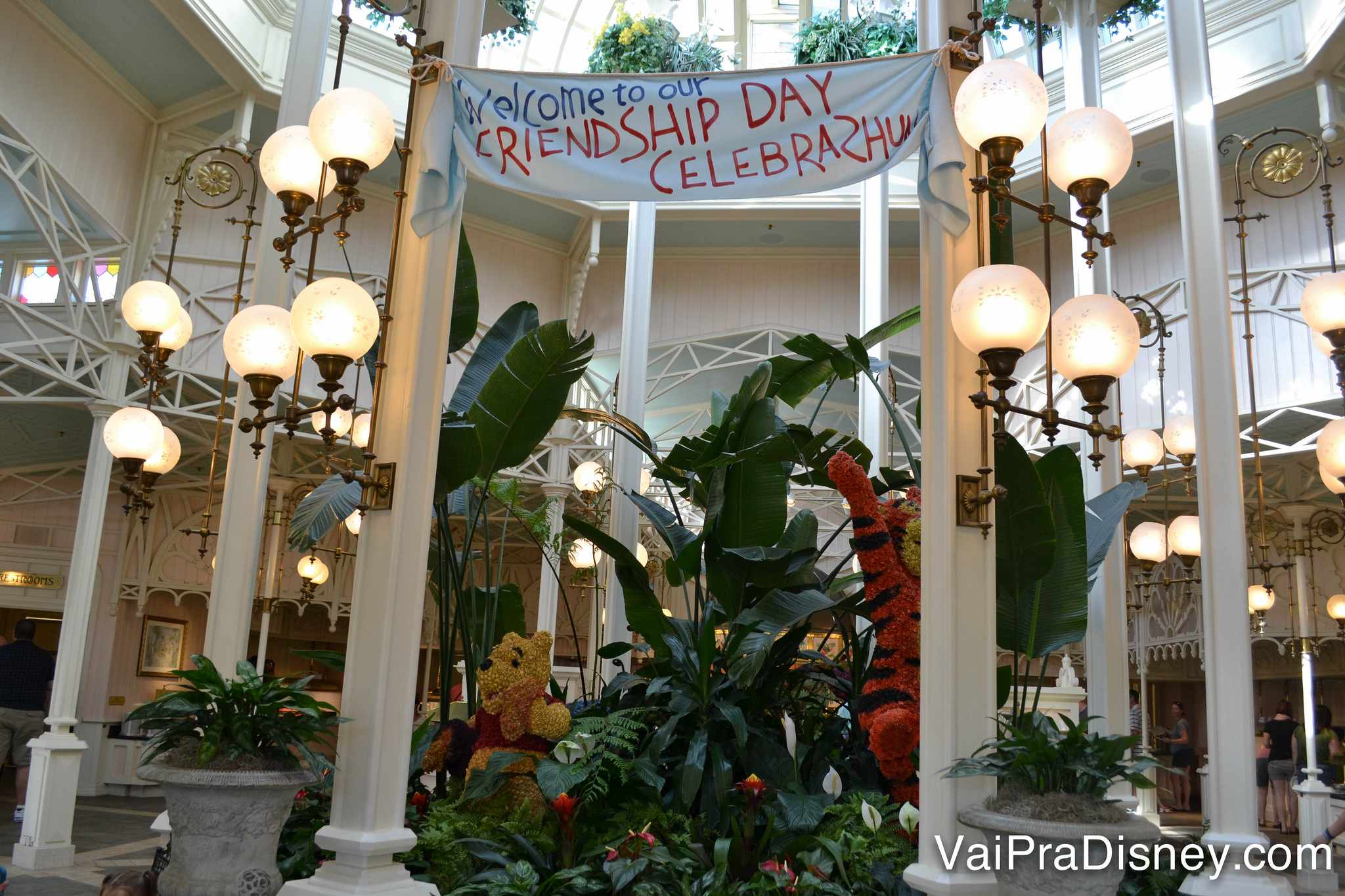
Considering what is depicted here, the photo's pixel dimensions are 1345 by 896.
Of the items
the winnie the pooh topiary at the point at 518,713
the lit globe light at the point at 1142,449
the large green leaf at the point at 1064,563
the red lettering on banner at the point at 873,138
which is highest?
the red lettering on banner at the point at 873,138

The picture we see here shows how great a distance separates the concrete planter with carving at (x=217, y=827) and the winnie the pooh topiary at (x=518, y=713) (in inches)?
39.8

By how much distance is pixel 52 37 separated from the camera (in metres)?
9.02

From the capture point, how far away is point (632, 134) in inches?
133

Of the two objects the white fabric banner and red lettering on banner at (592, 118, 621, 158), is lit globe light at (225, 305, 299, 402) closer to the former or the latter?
the white fabric banner

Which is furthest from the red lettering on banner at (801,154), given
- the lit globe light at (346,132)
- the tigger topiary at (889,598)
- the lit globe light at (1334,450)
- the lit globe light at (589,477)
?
the lit globe light at (589,477)

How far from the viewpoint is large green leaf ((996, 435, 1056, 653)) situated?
3.37 m

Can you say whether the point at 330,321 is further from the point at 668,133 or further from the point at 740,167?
the point at 740,167

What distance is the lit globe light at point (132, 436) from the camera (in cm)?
488

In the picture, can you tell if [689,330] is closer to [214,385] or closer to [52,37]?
[214,385]

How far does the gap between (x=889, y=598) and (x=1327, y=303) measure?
2.19m

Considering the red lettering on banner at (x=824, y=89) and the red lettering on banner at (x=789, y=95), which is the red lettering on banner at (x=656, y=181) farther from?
the red lettering on banner at (x=824, y=89)

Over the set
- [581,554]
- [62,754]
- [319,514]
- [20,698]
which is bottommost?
[62,754]

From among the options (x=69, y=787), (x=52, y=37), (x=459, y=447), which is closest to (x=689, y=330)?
(x=52, y=37)

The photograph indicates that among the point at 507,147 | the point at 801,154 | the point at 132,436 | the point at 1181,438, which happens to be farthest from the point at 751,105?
the point at 1181,438
